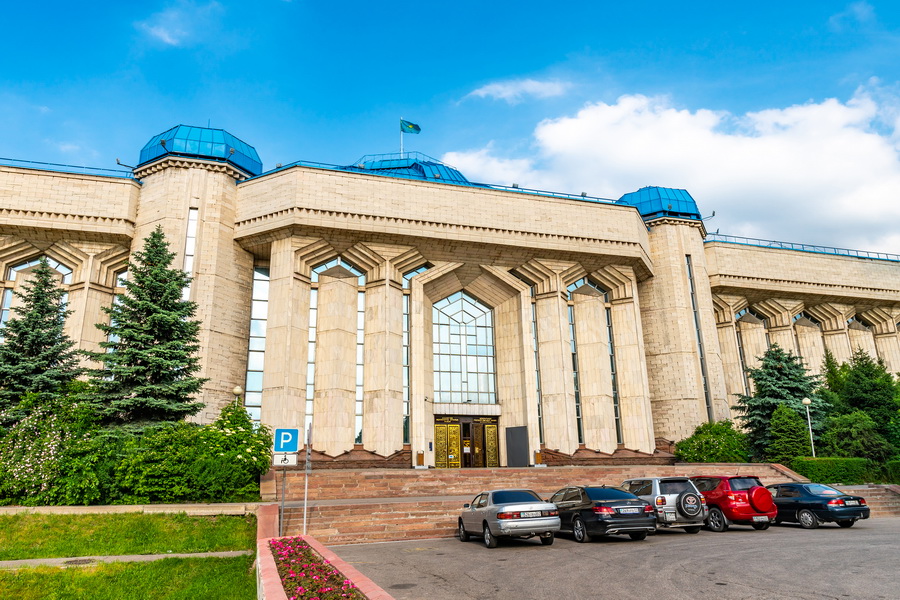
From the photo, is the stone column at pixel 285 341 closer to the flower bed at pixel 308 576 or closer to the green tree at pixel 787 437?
the flower bed at pixel 308 576

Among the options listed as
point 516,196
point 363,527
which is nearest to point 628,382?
point 516,196

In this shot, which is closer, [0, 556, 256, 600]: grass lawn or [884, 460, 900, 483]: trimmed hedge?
[0, 556, 256, 600]: grass lawn

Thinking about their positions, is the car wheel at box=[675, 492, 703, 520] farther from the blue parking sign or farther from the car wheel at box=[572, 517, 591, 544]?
the blue parking sign

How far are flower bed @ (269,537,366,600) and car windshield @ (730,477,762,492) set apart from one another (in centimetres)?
1124

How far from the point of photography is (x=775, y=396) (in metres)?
31.3

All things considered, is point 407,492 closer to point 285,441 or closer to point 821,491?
point 285,441

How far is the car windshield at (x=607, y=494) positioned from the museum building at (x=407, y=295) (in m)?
16.3

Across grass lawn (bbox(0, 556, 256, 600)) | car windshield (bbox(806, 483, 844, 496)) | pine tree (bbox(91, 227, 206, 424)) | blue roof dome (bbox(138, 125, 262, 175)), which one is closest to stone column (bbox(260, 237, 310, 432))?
blue roof dome (bbox(138, 125, 262, 175))

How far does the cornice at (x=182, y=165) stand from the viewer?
30.1 metres

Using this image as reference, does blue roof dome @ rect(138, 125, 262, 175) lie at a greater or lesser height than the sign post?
greater

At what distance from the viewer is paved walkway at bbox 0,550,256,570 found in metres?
10.9

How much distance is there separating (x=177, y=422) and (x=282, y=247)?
12.6 m

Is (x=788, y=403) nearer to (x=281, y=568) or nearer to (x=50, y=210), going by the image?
(x=281, y=568)

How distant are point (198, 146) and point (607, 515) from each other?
26.9 m
